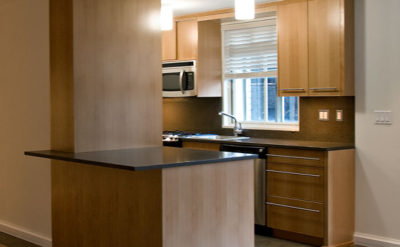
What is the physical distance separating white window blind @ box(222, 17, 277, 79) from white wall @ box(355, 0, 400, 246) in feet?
4.10

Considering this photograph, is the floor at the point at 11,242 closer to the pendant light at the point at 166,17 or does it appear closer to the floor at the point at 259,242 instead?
the floor at the point at 259,242

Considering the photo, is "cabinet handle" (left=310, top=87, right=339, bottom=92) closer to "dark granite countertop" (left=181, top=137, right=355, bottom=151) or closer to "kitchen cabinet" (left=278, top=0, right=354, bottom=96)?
"kitchen cabinet" (left=278, top=0, right=354, bottom=96)

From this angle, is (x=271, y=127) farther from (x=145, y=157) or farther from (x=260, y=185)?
(x=145, y=157)

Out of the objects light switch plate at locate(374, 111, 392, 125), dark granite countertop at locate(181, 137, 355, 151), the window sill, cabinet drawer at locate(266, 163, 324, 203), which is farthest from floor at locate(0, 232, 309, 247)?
light switch plate at locate(374, 111, 392, 125)

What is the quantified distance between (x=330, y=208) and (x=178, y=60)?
2.70 m

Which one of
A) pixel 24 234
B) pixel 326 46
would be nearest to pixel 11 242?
pixel 24 234

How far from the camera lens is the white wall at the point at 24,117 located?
4836 millimetres

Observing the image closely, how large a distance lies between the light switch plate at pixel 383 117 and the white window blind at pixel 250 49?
4.98 ft

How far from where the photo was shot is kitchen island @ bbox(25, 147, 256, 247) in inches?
134

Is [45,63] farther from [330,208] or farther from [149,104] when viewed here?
[330,208]

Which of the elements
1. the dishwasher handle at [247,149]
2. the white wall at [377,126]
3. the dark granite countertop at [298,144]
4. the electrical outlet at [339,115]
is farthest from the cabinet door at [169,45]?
the white wall at [377,126]

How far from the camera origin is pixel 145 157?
3645 mm

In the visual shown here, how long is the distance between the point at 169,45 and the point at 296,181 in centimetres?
252

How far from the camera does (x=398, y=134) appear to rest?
4559 mm
